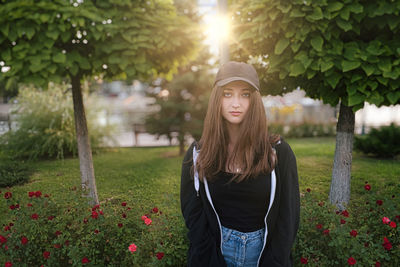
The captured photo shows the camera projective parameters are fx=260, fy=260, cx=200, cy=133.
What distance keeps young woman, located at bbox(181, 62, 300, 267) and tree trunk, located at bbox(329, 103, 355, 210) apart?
1.94 metres

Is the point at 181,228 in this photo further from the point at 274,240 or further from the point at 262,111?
the point at 262,111

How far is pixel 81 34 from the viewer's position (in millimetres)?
3070

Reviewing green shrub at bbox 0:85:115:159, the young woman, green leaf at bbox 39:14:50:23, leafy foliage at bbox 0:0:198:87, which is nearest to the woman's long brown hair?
the young woman

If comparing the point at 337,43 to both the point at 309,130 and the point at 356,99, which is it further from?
the point at 309,130

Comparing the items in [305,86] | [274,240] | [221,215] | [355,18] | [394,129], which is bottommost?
[274,240]

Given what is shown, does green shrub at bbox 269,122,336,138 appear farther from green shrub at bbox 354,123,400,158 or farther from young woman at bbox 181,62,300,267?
young woman at bbox 181,62,300,267

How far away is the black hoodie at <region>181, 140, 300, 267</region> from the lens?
180cm

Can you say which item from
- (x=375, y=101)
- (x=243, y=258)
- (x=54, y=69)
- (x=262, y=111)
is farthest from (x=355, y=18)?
(x=54, y=69)

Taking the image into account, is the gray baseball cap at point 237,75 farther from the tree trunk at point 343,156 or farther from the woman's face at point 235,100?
the tree trunk at point 343,156

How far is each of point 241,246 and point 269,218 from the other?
0.29 meters

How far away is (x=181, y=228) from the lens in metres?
2.64

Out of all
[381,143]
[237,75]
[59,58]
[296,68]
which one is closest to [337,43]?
[296,68]

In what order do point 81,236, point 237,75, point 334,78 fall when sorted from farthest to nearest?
point 81,236, point 334,78, point 237,75

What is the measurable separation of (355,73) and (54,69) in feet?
9.69
